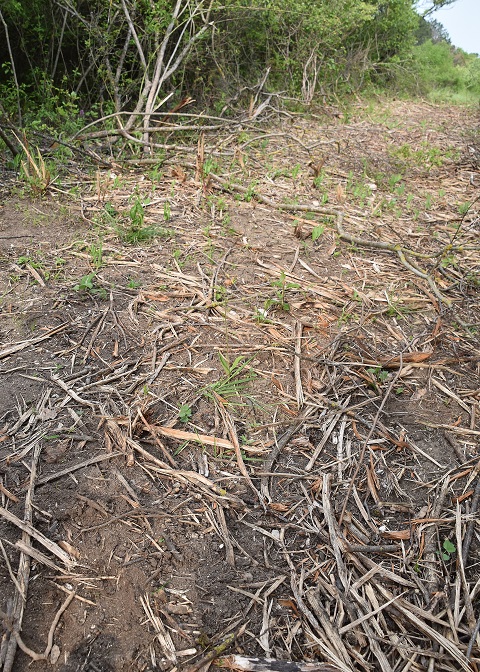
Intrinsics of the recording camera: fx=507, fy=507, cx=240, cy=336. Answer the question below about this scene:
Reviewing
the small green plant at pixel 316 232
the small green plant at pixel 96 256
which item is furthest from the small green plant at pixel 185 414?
the small green plant at pixel 316 232

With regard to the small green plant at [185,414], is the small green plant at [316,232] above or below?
above

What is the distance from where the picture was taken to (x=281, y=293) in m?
2.72

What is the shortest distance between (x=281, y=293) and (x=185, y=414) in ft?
3.22

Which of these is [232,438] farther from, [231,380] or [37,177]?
[37,177]

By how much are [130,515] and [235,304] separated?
1323 mm

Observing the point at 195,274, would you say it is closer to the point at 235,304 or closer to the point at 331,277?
the point at 235,304

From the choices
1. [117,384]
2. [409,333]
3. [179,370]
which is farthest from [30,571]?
[409,333]

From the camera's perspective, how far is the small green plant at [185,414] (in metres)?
2.03

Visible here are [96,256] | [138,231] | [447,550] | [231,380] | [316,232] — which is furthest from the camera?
[316,232]

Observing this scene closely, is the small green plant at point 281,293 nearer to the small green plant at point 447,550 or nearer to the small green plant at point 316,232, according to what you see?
the small green plant at point 316,232

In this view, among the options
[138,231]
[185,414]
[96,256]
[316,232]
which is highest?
[316,232]

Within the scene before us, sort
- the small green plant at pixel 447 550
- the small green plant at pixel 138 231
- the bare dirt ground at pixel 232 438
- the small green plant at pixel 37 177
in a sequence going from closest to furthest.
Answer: the bare dirt ground at pixel 232 438 < the small green plant at pixel 447 550 < the small green plant at pixel 138 231 < the small green plant at pixel 37 177

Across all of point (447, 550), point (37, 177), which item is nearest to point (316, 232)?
point (37, 177)

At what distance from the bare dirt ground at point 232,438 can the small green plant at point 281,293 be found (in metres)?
0.02
